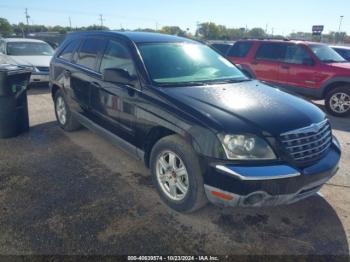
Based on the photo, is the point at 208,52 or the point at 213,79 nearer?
the point at 213,79

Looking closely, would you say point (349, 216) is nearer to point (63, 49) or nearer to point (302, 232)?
point (302, 232)

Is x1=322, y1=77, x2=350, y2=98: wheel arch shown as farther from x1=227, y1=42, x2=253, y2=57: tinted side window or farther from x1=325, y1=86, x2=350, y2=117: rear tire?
x1=227, y1=42, x2=253, y2=57: tinted side window

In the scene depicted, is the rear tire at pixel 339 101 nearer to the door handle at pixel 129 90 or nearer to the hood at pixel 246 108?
the hood at pixel 246 108

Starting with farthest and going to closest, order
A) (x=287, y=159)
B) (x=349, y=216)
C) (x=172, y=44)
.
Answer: (x=172, y=44) → (x=349, y=216) → (x=287, y=159)

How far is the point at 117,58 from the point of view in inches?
152

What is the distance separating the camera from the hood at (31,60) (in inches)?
374

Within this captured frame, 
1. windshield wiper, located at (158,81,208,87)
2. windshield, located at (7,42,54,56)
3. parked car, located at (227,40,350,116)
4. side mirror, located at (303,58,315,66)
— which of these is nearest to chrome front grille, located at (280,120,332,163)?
windshield wiper, located at (158,81,208,87)

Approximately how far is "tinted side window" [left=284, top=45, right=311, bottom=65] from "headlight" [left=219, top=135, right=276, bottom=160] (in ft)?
19.9

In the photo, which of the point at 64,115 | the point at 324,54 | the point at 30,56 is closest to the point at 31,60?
the point at 30,56

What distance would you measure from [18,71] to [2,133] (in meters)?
1.06

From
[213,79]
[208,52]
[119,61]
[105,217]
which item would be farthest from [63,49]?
[105,217]

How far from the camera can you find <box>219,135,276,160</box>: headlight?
101 inches

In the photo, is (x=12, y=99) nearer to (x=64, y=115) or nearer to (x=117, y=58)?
(x=64, y=115)

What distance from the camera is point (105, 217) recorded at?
303cm
